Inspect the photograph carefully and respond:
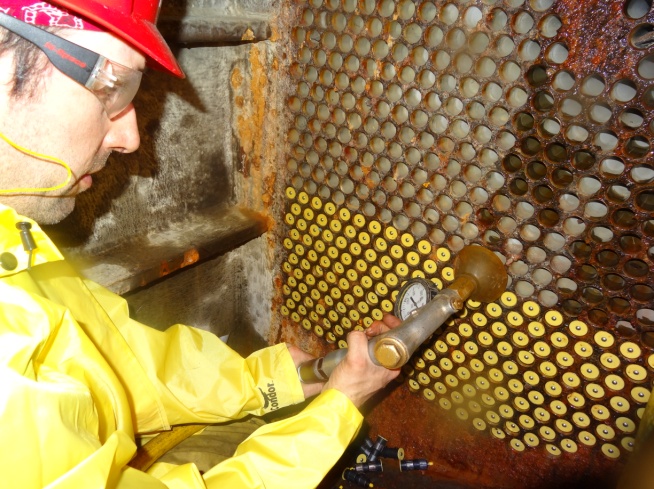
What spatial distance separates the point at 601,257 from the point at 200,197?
6.25 ft

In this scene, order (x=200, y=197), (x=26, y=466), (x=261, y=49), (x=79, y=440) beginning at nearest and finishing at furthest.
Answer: (x=26, y=466) < (x=79, y=440) < (x=261, y=49) < (x=200, y=197)

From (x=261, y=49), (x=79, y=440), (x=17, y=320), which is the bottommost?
(x=79, y=440)

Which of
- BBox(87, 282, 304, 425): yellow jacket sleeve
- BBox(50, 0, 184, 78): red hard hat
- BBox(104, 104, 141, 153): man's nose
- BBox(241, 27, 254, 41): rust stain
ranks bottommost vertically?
BBox(87, 282, 304, 425): yellow jacket sleeve

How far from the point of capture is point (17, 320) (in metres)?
1.12

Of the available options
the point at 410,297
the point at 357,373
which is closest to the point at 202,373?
the point at 357,373

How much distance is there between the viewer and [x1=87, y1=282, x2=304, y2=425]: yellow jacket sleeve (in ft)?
6.11

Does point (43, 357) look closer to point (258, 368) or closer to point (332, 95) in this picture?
point (258, 368)

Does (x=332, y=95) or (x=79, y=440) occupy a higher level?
(x=332, y=95)

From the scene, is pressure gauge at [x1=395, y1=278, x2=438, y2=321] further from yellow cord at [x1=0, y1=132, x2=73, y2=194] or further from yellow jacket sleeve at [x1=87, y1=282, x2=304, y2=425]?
yellow cord at [x1=0, y1=132, x2=73, y2=194]

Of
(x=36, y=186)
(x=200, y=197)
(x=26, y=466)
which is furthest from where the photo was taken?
(x=200, y=197)

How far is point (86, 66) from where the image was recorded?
1071 millimetres

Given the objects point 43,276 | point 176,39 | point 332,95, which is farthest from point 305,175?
point 43,276

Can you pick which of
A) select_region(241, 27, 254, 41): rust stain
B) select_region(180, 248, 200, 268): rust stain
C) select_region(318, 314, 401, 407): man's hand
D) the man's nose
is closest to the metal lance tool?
select_region(318, 314, 401, 407): man's hand

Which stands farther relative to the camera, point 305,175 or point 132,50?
point 305,175
